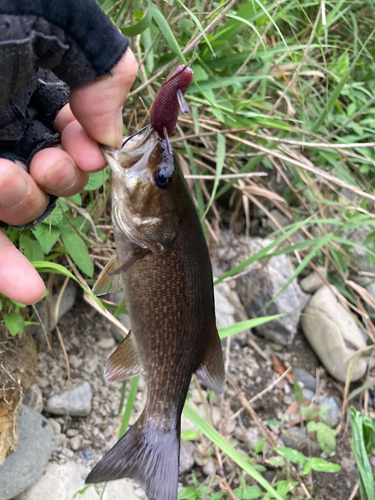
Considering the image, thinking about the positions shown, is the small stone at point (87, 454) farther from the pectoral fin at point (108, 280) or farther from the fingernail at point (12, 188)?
the fingernail at point (12, 188)

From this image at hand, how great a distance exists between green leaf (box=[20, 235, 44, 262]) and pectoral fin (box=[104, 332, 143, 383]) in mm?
504

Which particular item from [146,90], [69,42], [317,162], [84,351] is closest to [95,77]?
[69,42]

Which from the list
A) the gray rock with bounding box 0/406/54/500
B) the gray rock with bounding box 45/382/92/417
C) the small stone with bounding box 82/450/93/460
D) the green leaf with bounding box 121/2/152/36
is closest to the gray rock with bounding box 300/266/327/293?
the gray rock with bounding box 45/382/92/417

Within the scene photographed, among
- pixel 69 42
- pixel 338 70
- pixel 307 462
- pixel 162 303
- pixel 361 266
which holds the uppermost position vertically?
pixel 69 42

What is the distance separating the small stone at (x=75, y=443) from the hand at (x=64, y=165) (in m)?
1.08

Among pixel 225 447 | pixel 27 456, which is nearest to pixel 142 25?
pixel 225 447

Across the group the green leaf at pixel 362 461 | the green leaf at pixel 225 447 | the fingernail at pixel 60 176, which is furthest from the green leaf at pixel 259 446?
the fingernail at pixel 60 176

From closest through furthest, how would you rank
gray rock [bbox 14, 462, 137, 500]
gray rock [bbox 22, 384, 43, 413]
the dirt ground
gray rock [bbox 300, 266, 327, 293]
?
gray rock [bbox 14, 462, 137, 500] → gray rock [bbox 22, 384, 43, 413] → the dirt ground → gray rock [bbox 300, 266, 327, 293]

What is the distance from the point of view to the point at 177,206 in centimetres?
107

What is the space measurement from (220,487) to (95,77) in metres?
1.77

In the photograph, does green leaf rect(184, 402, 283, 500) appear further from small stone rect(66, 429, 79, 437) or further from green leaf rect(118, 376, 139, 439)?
small stone rect(66, 429, 79, 437)

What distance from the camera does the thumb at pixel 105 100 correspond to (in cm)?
87

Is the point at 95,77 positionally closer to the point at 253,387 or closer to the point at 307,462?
the point at 307,462

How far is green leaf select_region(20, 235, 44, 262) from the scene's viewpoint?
1.45 meters
